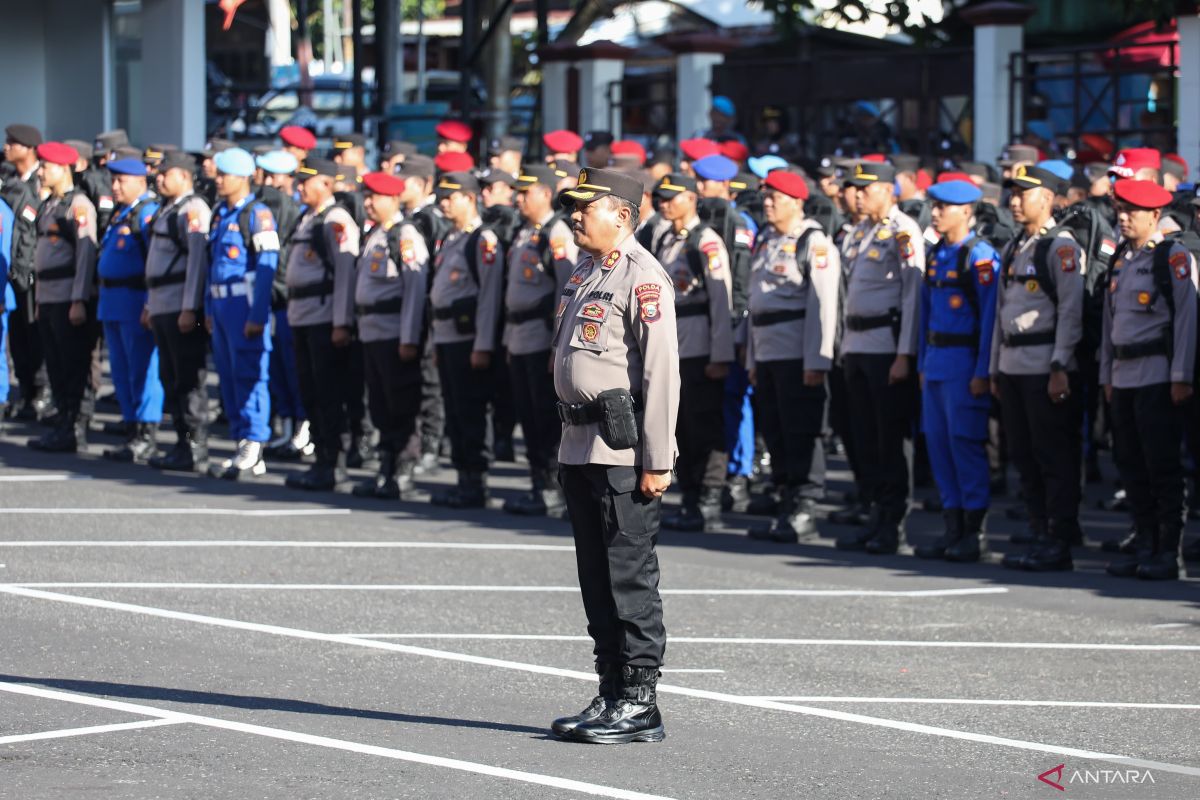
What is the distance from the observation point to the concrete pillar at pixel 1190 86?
17.4 m

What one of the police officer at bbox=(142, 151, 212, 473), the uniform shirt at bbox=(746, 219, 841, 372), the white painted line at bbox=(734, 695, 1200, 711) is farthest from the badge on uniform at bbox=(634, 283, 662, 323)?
the police officer at bbox=(142, 151, 212, 473)

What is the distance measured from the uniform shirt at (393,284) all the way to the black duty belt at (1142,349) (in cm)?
459

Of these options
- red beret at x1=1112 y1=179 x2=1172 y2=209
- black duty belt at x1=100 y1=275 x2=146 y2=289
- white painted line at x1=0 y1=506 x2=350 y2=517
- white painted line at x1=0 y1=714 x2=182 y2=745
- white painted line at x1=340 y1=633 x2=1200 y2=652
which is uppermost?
red beret at x1=1112 y1=179 x2=1172 y2=209

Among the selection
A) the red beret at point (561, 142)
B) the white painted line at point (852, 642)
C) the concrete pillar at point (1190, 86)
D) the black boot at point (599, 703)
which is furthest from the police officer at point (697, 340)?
the concrete pillar at point (1190, 86)

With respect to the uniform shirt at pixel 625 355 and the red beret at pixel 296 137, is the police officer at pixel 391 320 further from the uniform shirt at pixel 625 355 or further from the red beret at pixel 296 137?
the uniform shirt at pixel 625 355

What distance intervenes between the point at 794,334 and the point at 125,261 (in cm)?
526

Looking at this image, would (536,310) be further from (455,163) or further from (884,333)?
(455,163)

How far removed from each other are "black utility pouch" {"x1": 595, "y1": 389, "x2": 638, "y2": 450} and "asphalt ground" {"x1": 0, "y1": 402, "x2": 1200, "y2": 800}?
1.04 metres

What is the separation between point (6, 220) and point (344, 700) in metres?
9.30

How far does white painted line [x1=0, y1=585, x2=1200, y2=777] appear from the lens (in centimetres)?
692

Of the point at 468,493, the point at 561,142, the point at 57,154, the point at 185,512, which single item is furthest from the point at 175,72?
the point at 185,512

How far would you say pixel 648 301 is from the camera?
7.17 m

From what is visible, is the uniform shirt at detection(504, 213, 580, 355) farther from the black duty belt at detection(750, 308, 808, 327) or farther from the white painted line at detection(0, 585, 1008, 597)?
the white painted line at detection(0, 585, 1008, 597)

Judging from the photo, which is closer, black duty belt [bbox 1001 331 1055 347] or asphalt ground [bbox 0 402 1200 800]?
asphalt ground [bbox 0 402 1200 800]
